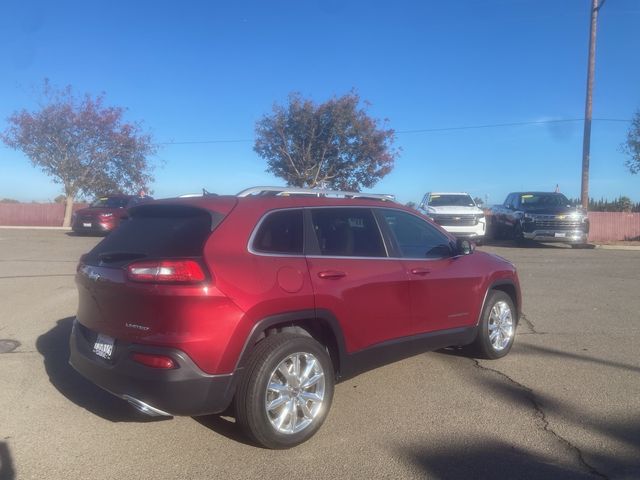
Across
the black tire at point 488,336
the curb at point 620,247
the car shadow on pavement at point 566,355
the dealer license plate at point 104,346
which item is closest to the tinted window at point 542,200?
the curb at point 620,247

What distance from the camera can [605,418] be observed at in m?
4.17

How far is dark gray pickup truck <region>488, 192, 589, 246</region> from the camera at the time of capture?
58.6 feet

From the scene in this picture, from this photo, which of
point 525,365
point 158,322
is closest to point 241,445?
point 158,322

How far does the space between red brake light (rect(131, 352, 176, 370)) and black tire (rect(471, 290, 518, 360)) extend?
3253mm

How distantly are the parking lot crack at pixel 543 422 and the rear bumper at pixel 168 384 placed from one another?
2.28 meters

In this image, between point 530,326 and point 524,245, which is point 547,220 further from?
point 530,326

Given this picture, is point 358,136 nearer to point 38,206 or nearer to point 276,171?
point 276,171

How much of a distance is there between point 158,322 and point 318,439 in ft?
4.62

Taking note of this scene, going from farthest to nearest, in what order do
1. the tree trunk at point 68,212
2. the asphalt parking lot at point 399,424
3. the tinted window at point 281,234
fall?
1. the tree trunk at point 68,212
2. the tinted window at point 281,234
3. the asphalt parking lot at point 399,424

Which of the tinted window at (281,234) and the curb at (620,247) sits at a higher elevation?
the tinted window at (281,234)

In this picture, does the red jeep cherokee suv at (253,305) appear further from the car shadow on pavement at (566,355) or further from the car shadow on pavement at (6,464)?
the car shadow on pavement at (566,355)

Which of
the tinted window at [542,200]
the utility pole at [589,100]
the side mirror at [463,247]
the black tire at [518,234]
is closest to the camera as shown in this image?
the side mirror at [463,247]

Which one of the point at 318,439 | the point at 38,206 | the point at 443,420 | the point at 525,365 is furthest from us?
the point at 38,206

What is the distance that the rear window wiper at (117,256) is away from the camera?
367 centimetres
